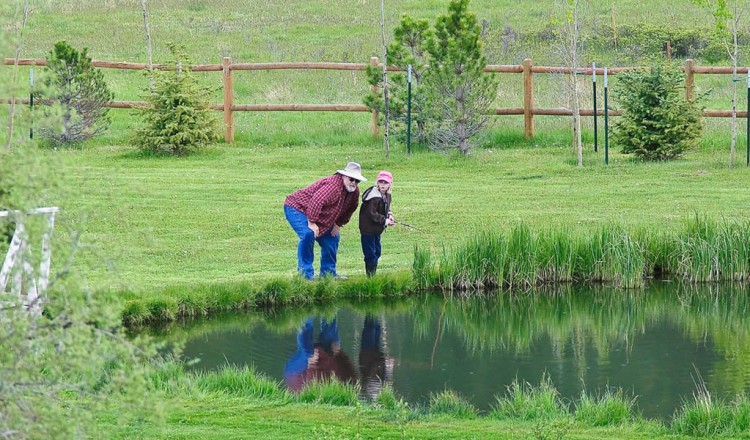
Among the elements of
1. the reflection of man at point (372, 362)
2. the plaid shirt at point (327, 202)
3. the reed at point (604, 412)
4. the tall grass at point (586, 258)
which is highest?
the plaid shirt at point (327, 202)

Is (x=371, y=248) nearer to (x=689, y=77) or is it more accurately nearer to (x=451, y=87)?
(x=451, y=87)

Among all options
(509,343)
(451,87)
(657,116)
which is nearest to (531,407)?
(509,343)

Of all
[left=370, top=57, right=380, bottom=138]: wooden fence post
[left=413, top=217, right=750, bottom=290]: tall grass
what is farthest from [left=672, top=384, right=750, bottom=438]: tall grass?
[left=370, top=57, right=380, bottom=138]: wooden fence post

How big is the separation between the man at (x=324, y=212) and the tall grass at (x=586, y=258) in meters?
0.89

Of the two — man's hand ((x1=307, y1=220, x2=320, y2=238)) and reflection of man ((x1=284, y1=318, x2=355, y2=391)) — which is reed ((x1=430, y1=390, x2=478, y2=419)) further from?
man's hand ((x1=307, y1=220, x2=320, y2=238))

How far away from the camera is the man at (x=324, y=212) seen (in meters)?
13.4

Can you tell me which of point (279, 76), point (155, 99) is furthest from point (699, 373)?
point (279, 76)

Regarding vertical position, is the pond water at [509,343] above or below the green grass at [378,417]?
below

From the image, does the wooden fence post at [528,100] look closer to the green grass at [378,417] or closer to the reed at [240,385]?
the green grass at [378,417]

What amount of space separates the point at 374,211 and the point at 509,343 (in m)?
2.41

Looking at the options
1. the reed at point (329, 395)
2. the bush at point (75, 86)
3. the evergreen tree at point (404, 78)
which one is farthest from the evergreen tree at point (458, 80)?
the reed at point (329, 395)

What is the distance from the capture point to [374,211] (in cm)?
1373

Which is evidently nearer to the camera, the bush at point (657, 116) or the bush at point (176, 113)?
the bush at point (657, 116)

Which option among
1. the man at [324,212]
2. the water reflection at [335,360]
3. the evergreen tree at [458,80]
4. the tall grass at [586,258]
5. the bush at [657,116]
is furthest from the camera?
the evergreen tree at [458,80]
